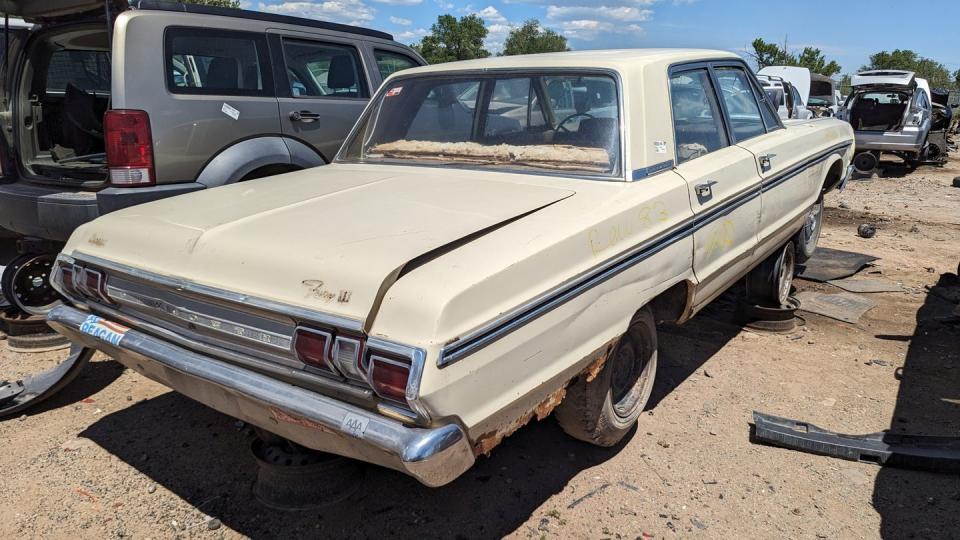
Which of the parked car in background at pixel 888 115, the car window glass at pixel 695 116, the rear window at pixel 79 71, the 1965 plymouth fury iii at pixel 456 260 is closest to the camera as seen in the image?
the 1965 plymouth fury iii at pixel 456 260

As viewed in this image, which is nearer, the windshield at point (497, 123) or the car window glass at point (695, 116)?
the windshield at point (497, 123)

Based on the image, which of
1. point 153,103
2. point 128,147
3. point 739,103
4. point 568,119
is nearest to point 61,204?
point 128,147

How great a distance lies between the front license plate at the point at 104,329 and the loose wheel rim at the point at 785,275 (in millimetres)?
4016

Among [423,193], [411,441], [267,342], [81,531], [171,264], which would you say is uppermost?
[423,193]

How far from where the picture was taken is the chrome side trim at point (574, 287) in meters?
1.97

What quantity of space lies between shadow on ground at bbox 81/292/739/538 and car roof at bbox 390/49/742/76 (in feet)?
5.83

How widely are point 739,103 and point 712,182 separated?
115 centimetres

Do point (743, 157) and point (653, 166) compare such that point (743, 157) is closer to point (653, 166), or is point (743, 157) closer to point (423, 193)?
point (653, 166)

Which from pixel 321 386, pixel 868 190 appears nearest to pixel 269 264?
pixel 321 386

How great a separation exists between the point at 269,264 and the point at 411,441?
793 millimetres

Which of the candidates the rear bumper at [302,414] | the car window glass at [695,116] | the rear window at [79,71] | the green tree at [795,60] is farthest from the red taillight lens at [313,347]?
the green tree at [795,60]

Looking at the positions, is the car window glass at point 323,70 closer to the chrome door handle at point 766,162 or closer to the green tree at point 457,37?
the chrome door handle at point 766,162

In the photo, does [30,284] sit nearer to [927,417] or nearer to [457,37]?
[927,417]

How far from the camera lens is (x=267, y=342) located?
7.26 feet
